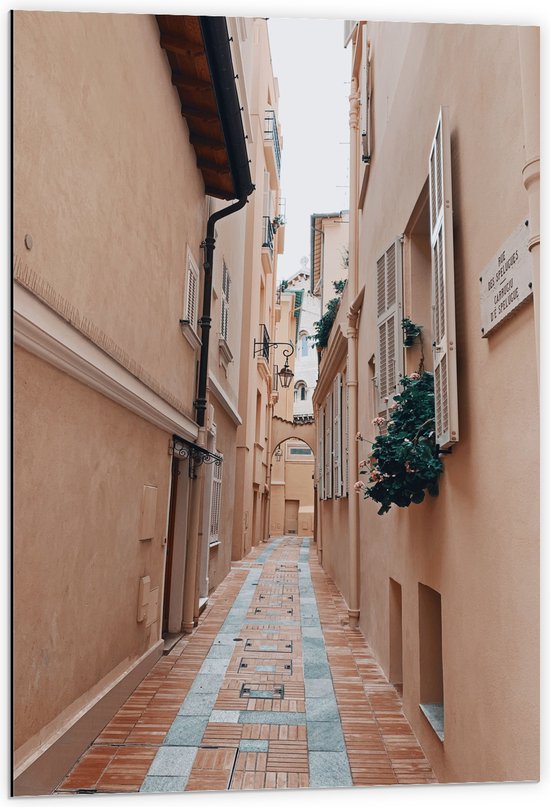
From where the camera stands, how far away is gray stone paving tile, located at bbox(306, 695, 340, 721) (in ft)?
14.2

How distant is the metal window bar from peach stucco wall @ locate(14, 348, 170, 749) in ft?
43.9

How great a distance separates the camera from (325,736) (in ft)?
13.0

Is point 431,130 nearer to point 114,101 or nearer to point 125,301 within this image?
point 114,101

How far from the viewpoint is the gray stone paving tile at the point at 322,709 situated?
4.33 metres

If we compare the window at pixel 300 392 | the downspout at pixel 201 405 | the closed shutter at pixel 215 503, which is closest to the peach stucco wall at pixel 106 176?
the downspout at pixel 201 405

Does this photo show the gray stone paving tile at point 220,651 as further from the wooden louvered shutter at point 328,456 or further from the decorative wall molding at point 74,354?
the wooden louvered shutter at point 328,456

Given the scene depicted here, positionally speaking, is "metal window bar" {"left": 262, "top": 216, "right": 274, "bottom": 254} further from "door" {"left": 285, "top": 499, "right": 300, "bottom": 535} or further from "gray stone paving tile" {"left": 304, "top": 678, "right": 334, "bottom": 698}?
"door" {"left": 285, "top": 499, "right": 300, "bottom": 535}

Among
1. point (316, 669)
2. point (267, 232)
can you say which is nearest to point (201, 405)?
point (316, 669)

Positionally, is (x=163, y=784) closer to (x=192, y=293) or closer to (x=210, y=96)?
(x=192, y=293)

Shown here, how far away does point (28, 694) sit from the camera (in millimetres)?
2879

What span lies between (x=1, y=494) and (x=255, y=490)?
52.7 ft

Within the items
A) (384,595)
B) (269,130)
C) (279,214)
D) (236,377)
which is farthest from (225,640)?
(279,214)

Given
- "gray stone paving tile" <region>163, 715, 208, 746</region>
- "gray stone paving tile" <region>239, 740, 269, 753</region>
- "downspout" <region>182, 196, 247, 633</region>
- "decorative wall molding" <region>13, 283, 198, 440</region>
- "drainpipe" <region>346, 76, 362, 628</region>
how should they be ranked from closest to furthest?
"decorative wall molding" <region>13, 283, 198, 440</region> → "gray stone paving tile" <region>239, 740, 269, 753</region> → "gray stone paving tile" <region>163, 715, 208, 746</region> → "downspout" <region>182, 196, 247, 633</region> → "drainpipe" <region>346, 76, 362, 628</region>

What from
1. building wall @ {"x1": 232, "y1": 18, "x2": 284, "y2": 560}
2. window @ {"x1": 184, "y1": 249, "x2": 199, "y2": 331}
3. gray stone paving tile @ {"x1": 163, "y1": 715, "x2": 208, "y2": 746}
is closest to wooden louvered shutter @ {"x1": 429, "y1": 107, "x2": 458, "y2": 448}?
gray stone paving tile @ {"x1": 163, "y1": 715, "x2": 208, "y2": 746}
